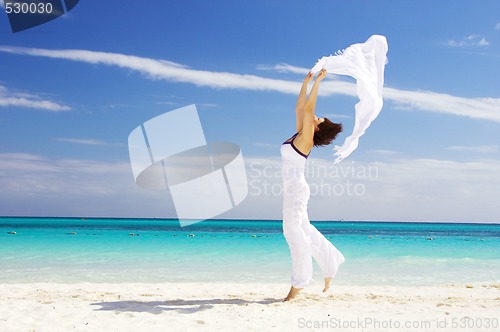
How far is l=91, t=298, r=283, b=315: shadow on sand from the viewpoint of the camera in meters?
6.09

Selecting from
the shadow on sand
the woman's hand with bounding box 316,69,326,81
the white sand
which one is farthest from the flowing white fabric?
the shadow on sand

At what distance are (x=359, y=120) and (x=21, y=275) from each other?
839 cm

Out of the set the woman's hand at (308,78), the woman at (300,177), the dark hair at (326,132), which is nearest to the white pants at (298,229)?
the woman at (300,177)

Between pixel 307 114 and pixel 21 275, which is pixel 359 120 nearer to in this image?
pixel 307 114

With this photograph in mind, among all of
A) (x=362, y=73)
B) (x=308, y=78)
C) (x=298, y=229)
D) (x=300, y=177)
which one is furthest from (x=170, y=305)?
(x=362, y=73)

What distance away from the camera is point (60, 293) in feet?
24.5

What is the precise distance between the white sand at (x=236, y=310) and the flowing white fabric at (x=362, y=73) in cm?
190

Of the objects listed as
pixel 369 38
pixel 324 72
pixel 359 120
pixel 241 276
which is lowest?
pixel 241 276

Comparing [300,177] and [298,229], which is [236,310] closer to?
[298,229]

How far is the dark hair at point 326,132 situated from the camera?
6.31 meters

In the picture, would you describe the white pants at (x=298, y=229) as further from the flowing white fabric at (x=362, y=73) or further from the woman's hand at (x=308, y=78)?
the woman's hand at (x=308, y=78)

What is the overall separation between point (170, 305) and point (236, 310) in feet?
3.12

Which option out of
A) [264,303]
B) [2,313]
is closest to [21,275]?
[2,313]

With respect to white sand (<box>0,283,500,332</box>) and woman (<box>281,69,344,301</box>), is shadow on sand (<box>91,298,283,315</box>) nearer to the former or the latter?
white sand (<box>0,283,500,332</box>)
